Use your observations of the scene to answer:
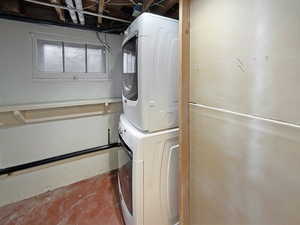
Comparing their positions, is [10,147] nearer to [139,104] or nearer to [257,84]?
[139,104]

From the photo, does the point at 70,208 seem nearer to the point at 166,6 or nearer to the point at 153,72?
the point at 153,72

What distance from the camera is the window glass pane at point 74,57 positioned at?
7.23 ft

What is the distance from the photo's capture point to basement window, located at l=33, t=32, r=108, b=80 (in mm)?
2059

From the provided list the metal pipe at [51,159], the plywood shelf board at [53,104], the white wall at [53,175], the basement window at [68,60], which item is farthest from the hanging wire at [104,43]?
the white wall at [53,175]

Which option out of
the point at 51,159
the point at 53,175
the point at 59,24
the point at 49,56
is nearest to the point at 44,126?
the point at 51,159

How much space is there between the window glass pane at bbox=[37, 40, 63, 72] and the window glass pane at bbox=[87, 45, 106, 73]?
1.12ft

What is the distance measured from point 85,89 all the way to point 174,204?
1.72 m

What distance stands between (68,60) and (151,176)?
1768mm

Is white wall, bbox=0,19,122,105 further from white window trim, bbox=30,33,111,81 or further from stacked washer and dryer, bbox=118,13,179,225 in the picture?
stacked washer and dryer, bbox=118,13,179,225

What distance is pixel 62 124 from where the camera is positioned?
2223 mm

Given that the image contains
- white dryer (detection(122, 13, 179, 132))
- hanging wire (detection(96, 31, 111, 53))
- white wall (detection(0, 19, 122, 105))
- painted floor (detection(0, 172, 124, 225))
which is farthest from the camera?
hanging wire (detection(96, 31, 111, 53))

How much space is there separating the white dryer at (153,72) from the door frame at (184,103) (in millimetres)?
201

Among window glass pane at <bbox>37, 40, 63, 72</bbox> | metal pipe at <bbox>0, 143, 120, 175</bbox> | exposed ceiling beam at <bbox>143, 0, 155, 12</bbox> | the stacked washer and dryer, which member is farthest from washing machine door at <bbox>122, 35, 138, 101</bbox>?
window glass pane at <bbox>37, 40, 63, 72</bbox>

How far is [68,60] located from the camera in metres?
2.21
